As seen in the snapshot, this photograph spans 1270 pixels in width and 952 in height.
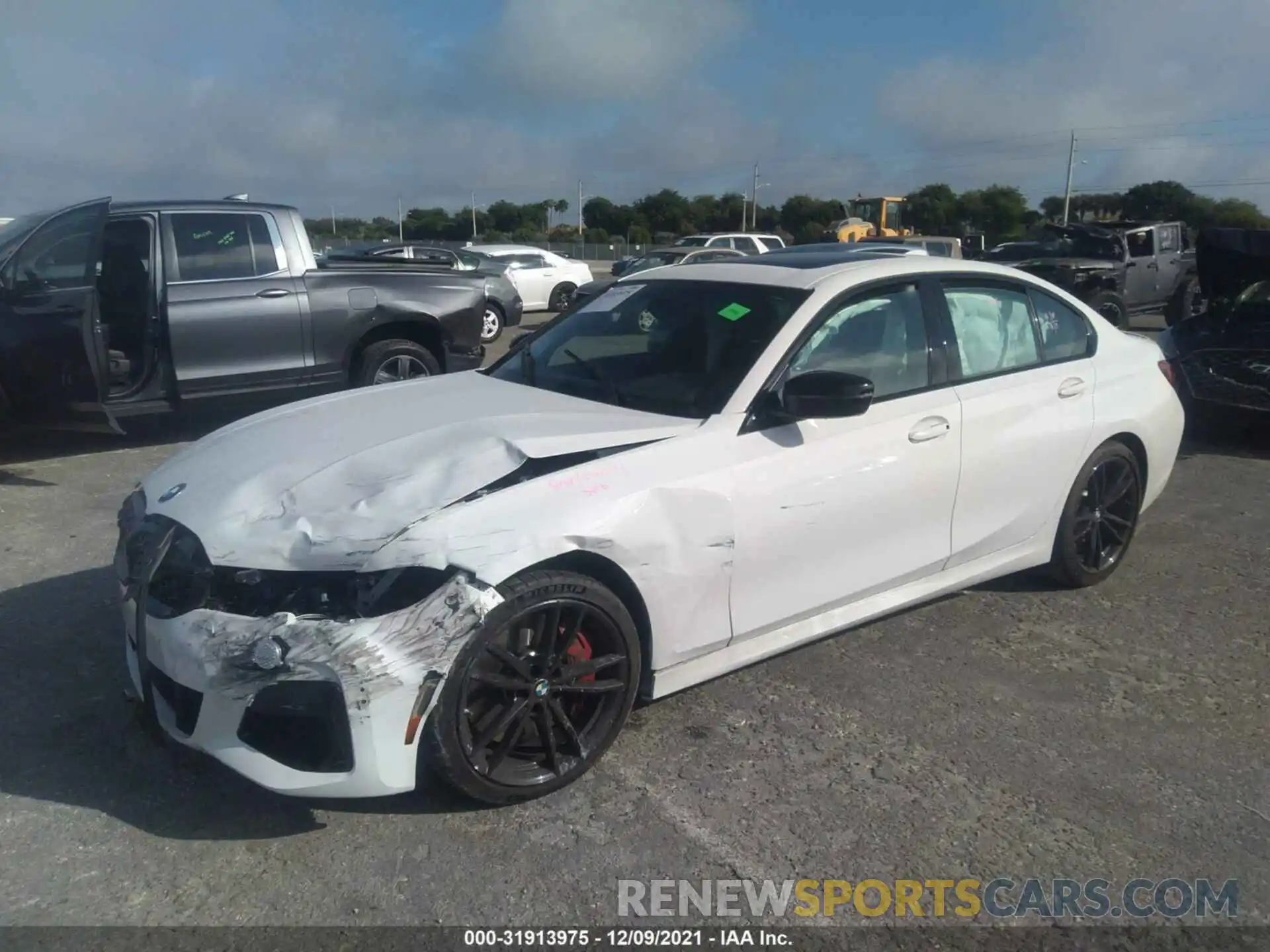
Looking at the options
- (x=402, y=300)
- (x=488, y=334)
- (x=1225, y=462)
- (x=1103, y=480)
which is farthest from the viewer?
(x=488, y=334)

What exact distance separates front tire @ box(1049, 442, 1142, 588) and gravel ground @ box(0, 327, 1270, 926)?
0.87 ft

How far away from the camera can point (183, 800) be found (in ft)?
10.3

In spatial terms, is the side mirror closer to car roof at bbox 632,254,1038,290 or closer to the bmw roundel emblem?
car roof at bbox 632,254,1038,290

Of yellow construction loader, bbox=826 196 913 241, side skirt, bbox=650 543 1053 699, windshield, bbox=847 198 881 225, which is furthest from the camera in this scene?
windshield, bbox=847 198 881 225

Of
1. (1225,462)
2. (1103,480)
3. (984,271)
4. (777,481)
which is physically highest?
(984,271)

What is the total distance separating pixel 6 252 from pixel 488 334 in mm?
9057

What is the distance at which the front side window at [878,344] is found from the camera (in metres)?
3.90

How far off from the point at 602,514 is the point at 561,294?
1843 cm

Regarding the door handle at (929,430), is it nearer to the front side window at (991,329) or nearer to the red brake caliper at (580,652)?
the front side window at (991,329)

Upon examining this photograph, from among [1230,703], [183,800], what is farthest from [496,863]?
[1230,703]

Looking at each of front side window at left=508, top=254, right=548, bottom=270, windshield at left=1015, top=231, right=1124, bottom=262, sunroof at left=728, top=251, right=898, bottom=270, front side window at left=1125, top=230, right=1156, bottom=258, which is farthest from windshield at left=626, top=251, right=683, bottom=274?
sunroof at left=728, top=251, right=898, bottom=270

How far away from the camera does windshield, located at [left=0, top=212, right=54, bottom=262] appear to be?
23.1 feet

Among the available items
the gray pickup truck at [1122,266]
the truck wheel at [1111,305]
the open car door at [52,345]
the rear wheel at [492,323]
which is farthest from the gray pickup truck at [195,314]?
the truck wheel at [1111,305]

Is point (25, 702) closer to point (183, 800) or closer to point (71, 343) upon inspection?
point (183, 800)
